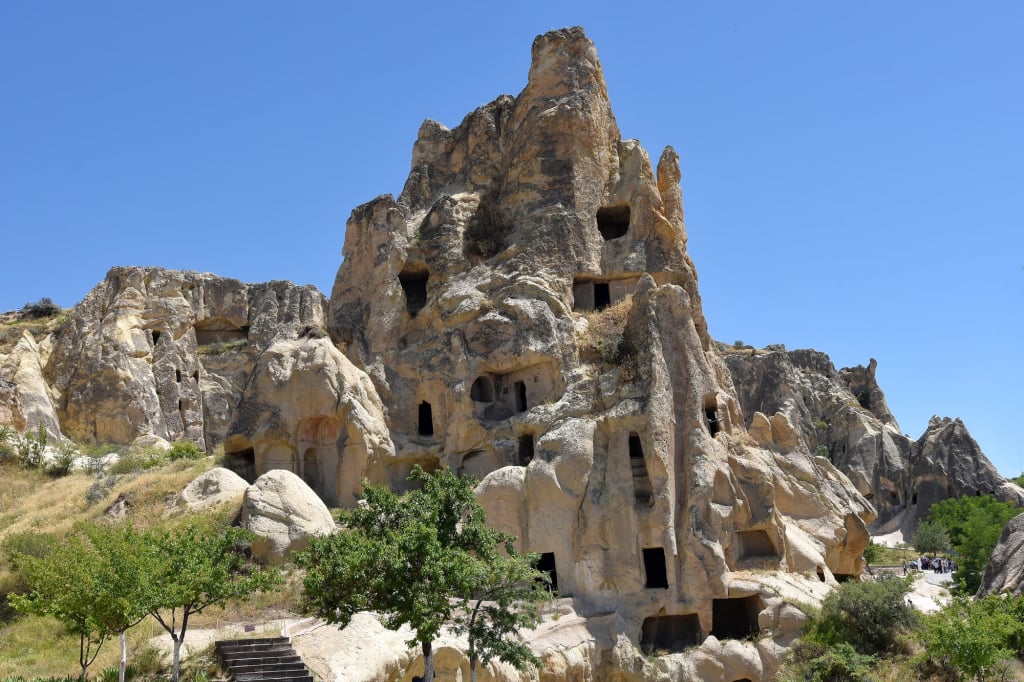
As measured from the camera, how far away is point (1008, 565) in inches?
1139

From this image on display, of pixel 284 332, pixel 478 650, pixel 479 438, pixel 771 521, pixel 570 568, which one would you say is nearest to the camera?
pixel 478 650

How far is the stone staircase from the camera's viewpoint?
1916 centimetres

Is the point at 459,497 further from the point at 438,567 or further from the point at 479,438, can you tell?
the point at 479,438

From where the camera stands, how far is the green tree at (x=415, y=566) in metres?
17.8

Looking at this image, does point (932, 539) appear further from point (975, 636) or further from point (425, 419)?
point (425, 419)

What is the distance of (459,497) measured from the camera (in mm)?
19859

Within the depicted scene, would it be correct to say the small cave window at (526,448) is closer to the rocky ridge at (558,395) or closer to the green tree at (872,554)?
the rocky ridge at (558,395)

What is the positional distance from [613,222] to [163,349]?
25267 millimetres

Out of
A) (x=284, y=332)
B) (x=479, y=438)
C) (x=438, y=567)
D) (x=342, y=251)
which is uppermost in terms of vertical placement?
(x=342, y=251)

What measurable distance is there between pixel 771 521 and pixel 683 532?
3.88m

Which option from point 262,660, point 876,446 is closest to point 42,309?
point 262,660

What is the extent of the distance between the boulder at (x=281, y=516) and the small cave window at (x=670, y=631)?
34.0 ft

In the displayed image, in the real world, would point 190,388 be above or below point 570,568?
above

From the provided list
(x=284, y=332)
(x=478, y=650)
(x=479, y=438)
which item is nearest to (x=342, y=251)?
(x=284, y=332)
